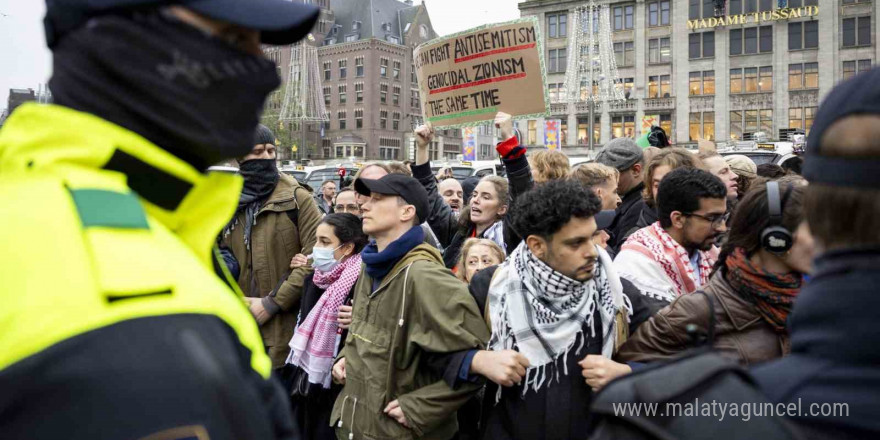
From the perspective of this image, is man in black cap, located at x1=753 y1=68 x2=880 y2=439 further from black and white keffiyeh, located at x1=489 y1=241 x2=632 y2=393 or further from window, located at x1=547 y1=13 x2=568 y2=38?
window, located at x1=547 y1=13 x2=568 y2=38

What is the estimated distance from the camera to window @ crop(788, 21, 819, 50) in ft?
163

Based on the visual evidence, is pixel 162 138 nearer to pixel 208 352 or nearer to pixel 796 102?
pixel 208 352

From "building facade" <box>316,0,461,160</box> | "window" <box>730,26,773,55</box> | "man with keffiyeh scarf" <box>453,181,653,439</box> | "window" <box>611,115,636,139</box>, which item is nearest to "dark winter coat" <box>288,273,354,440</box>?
"man with keffiyeh scarf" <box>453,181,653,439</box>

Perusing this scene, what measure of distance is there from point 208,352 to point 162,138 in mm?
414

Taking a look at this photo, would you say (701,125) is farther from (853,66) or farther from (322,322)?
(322,322)

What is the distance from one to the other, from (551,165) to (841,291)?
427 cm

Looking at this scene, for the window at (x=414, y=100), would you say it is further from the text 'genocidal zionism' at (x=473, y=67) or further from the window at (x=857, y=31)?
the text 'genocidal zionism' at (x=473, y=67)

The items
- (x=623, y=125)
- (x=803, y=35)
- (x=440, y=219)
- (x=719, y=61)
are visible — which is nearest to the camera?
(x=440, y=219)

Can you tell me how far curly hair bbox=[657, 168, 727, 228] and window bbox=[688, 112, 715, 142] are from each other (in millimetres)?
52328

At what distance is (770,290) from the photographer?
107 inches

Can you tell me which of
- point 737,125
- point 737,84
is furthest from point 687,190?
point 737,84

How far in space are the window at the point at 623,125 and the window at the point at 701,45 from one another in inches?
→ 270

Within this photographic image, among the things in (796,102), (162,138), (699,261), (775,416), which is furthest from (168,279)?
(796,102)

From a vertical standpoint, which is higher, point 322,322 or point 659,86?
point 659,86
